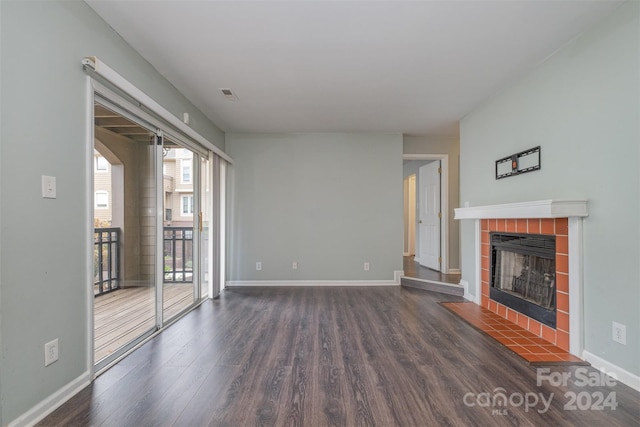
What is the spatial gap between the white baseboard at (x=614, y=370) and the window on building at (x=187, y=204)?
4.09 m

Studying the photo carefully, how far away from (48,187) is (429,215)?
5339mm

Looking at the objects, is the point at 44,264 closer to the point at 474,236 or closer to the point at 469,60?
the point at 469,60

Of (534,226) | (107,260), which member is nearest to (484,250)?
(534,226)

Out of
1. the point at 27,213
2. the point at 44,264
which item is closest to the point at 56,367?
the point at 44,264

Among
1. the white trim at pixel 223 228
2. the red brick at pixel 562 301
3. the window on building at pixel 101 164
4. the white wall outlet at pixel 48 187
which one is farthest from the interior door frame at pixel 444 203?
the white wall outlet at pixel 48 187

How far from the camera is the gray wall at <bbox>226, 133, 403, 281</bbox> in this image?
4812 millimetres

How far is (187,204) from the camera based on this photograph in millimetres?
3686

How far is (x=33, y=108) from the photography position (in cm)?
157

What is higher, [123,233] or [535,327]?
[123,233]

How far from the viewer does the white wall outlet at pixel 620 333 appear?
1.94m

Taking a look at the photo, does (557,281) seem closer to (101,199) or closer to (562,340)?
(562,340)

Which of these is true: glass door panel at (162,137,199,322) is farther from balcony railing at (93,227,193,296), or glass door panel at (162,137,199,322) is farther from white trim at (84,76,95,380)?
white trim at (84,76,95,380)

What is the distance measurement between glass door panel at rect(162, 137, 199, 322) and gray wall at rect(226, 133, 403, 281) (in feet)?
3.43

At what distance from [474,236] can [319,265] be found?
7.64ft
